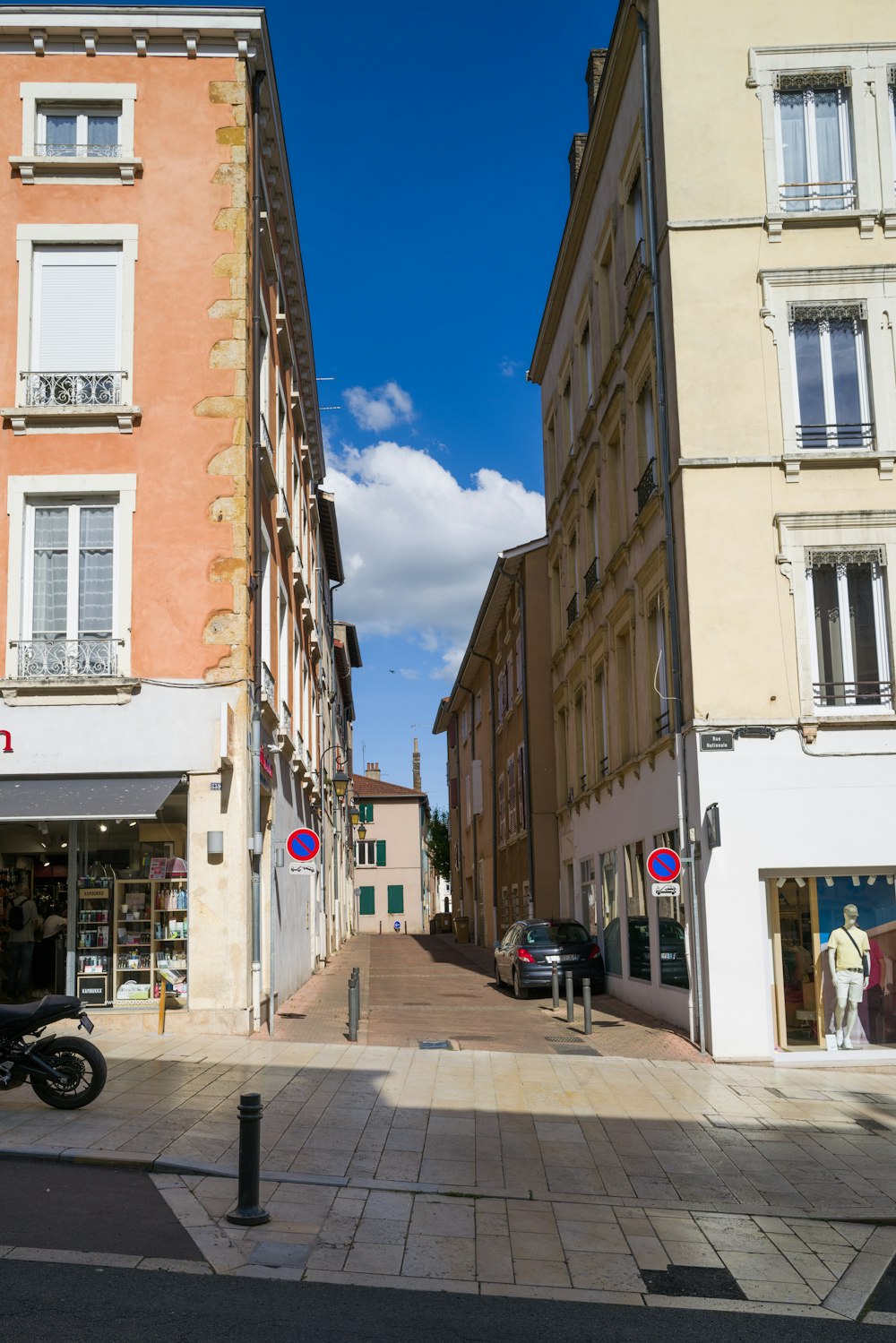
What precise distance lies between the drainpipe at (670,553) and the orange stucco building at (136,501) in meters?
5.68

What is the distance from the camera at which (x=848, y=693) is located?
1691 cm

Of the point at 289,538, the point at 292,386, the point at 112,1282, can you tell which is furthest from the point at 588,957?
the point at 112,1282

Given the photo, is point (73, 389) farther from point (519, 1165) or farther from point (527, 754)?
point (527, 754)

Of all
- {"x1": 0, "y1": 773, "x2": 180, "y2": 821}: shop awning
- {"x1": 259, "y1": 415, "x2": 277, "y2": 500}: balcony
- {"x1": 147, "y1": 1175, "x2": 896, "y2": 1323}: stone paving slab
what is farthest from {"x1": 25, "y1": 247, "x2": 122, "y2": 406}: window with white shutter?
{"x1": 147, "y1": 1175, "x2": 896, "y2": 1323}: stone paving slab

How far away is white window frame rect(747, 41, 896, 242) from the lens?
698 inches

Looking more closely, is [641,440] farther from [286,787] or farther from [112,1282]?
[112,1282]

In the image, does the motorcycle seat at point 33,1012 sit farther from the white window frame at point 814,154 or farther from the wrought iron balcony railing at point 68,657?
the white window frame at point 814,154

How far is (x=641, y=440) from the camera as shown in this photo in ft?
67.9

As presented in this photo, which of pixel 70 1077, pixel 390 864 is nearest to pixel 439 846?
pixel 390 864

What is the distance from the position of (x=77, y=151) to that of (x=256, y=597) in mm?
6785

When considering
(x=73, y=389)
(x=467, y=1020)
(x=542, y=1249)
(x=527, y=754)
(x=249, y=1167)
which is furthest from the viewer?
(x=527, y=754)

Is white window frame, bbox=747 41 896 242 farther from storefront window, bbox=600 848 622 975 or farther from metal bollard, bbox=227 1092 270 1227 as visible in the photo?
metal bollard, bbox=227 1092 270 1227

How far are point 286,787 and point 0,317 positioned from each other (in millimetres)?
9517

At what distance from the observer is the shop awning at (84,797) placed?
15.6 m
